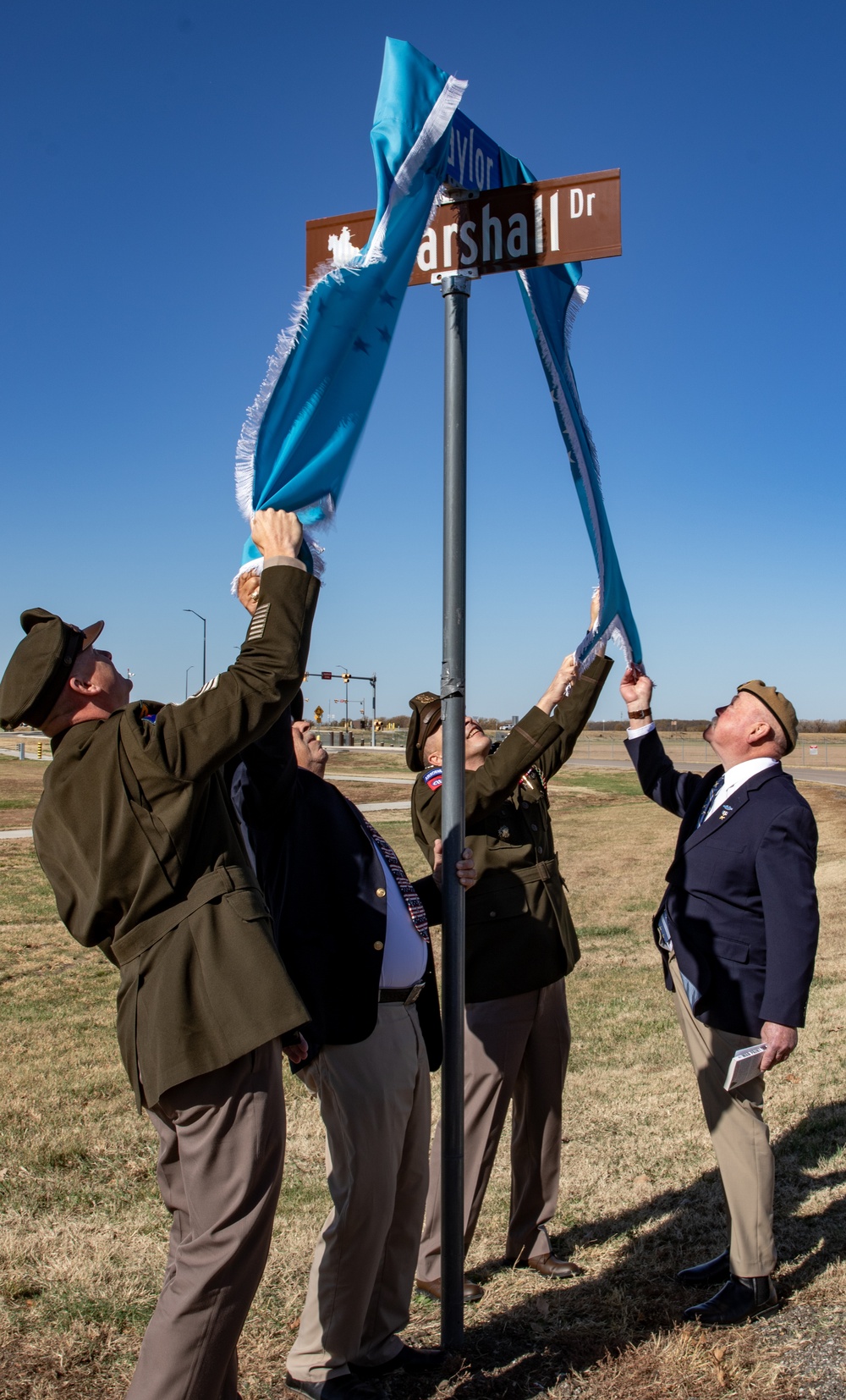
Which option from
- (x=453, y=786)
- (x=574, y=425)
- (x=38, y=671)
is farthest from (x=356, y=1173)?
(x=574, y=425)

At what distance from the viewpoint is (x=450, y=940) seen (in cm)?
286

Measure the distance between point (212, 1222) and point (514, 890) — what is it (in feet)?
5.73

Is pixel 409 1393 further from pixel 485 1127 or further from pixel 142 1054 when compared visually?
pixel 142 1054

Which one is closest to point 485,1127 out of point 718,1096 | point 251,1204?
point 718,1096

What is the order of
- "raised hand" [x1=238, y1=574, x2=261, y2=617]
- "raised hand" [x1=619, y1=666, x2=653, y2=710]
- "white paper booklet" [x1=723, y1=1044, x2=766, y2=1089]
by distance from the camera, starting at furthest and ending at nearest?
"raised hand" [x1=619, y1=666, x2=653, y2=710]
"white paper booklet" [x1=723, y1=1044, x2=766, y2=1089]
"raised hand" [x1=238, y1=574, x2=261, y2=617]

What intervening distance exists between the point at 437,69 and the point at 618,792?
28070 millimetres

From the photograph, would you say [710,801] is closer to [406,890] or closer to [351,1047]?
[406,890]

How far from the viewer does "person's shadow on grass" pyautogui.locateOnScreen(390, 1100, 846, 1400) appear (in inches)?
117

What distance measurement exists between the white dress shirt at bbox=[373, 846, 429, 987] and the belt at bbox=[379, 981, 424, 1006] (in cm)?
1

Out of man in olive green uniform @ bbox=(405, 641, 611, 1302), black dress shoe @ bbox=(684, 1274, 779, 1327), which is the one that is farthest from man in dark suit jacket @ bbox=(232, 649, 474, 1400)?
black dress shoe @ bbox=(684, 1274, 779, 1327)

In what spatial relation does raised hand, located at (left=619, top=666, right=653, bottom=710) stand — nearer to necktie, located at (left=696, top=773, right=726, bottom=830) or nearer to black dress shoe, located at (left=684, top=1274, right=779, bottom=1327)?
necktie, located at (left=696, top=773, right=726, bottom=830)

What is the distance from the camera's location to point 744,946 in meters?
3.44

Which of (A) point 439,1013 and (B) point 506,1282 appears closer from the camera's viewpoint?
(A) point 439,1013

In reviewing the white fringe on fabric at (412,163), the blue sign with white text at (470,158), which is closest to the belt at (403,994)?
the white fringe on fabric at (412,163)
